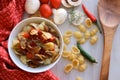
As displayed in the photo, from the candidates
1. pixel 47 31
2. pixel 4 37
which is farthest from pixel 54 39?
pixel 4 37

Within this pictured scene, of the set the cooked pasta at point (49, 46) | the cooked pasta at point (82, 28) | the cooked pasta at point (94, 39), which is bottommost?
the cooked pasta at point (94, 39)

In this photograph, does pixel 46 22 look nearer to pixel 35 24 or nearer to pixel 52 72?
pixel 35 24

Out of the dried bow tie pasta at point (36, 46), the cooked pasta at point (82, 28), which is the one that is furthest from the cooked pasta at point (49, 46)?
the cooked pasta at point (82, 28)

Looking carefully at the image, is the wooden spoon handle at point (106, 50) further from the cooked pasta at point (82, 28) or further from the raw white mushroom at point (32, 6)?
the raw white mushroom at point (32, 6)

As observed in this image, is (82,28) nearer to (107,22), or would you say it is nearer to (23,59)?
(107,22)

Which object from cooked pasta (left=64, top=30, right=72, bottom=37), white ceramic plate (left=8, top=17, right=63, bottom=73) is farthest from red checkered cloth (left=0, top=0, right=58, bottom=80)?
cooked pasta (left=64, top=30, right=72, bottom=37)

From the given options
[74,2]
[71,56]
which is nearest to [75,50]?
[71,56]

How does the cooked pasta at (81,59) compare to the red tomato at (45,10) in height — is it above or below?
below
